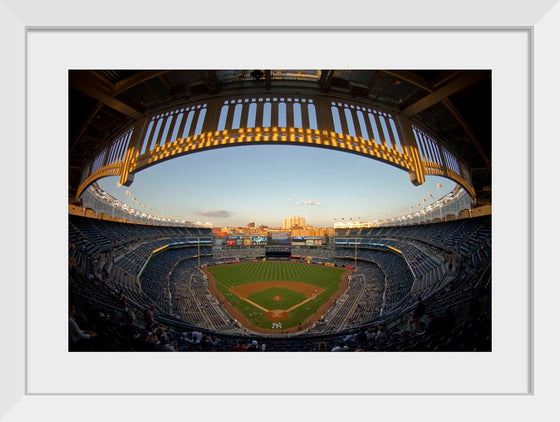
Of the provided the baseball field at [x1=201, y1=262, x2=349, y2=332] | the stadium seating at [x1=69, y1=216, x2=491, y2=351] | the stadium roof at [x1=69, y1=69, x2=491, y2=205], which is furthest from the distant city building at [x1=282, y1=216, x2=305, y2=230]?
the stadium roof at [x1=69, y1=69, x2=491, y2=205]

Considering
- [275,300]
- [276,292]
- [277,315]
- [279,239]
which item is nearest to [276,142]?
[279,239]

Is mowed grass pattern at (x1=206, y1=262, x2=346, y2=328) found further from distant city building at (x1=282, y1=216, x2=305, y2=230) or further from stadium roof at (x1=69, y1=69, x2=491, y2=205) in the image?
stadium roof at (x1=69, y1=69, x2=491, y2=205)

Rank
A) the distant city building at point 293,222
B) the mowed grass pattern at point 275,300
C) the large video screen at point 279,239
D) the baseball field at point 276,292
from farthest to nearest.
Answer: the mowed grass pattern at point 275,300 → the large video screen at point 279,239 → the baseball field at point 276,292 → the distant city building at point 293,222

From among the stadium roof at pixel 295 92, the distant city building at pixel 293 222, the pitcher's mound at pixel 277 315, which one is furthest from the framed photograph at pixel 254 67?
the pitcher's mound at pixel 277 315

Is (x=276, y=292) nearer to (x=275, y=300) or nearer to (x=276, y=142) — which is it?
(x=275, y=300)

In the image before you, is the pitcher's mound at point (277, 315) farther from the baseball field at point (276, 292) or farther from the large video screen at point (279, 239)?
the large video screen at point (279, 239)
